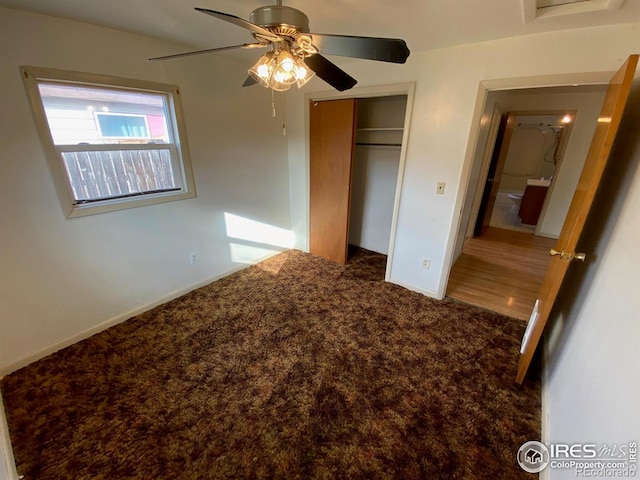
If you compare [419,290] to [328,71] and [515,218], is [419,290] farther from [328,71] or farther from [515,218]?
[515,218]

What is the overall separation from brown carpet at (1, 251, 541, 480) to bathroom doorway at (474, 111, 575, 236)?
311 centimetres

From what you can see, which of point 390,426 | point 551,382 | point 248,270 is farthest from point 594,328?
point 248,270

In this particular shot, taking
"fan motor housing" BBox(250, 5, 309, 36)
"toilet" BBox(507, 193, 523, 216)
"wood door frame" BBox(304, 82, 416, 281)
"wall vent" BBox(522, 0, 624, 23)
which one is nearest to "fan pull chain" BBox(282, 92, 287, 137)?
"wood door frame" BBox(304, 82, 416, 281)

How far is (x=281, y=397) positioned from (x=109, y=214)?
1935mm

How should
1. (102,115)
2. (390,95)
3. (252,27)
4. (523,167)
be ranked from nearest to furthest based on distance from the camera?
(252,27) < (102,115) < (390,95) < (523,167)

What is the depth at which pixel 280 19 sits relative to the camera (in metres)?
1.08

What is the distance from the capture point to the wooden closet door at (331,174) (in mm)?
3000

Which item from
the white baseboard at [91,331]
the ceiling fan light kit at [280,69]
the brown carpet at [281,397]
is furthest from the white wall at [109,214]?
the ceiling fan light kit at [280,69]

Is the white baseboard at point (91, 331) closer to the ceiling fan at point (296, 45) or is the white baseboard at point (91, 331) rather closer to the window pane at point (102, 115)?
the window pane at point (102, 115)

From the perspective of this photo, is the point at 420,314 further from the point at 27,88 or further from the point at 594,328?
the point at 27,88

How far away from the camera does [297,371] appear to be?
1.88 metres

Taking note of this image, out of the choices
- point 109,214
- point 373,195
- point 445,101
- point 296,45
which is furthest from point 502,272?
point 109,214

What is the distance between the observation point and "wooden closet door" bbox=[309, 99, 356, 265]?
9.84ft

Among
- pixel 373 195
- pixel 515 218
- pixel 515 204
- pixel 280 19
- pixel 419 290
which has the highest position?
pixel 280 19
